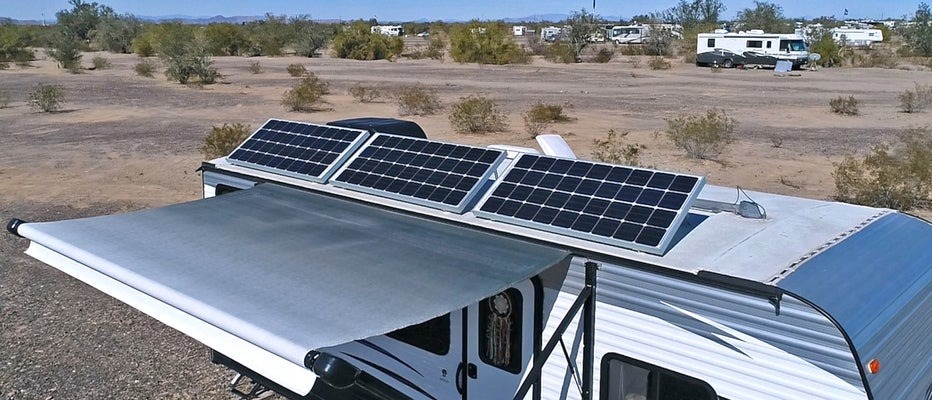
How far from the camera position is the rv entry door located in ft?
14.5

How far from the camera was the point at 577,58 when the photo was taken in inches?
1951

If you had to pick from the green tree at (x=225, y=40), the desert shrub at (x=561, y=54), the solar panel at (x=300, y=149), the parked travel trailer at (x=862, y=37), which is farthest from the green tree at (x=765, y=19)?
the solar panel at (x=300, y=149)

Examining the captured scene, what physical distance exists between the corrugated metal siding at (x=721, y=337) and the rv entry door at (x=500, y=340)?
302 mm

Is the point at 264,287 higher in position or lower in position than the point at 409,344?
higher

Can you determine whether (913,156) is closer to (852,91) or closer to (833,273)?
(833,273)

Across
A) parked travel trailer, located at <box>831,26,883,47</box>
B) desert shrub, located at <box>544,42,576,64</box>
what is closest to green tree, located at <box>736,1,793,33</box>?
parked travel trailer, located at <box>831,26,883,47</box>

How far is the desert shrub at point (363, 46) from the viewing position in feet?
177

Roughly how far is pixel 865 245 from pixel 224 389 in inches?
196

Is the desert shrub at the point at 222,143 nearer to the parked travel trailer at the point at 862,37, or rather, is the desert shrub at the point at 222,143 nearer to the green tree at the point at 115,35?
the green tree at the point at 115,35

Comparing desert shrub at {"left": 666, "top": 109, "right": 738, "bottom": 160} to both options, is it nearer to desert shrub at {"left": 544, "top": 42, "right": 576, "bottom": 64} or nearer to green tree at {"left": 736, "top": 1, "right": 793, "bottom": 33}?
desert shrub at {"left": 544, "top": 42, "right": 576, "bottom": 64}

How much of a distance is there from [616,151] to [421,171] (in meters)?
11.4

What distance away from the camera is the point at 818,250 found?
3988mm

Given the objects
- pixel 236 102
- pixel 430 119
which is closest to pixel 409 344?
pixel 430 119

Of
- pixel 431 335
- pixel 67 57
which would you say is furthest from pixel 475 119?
pixel 67 57
